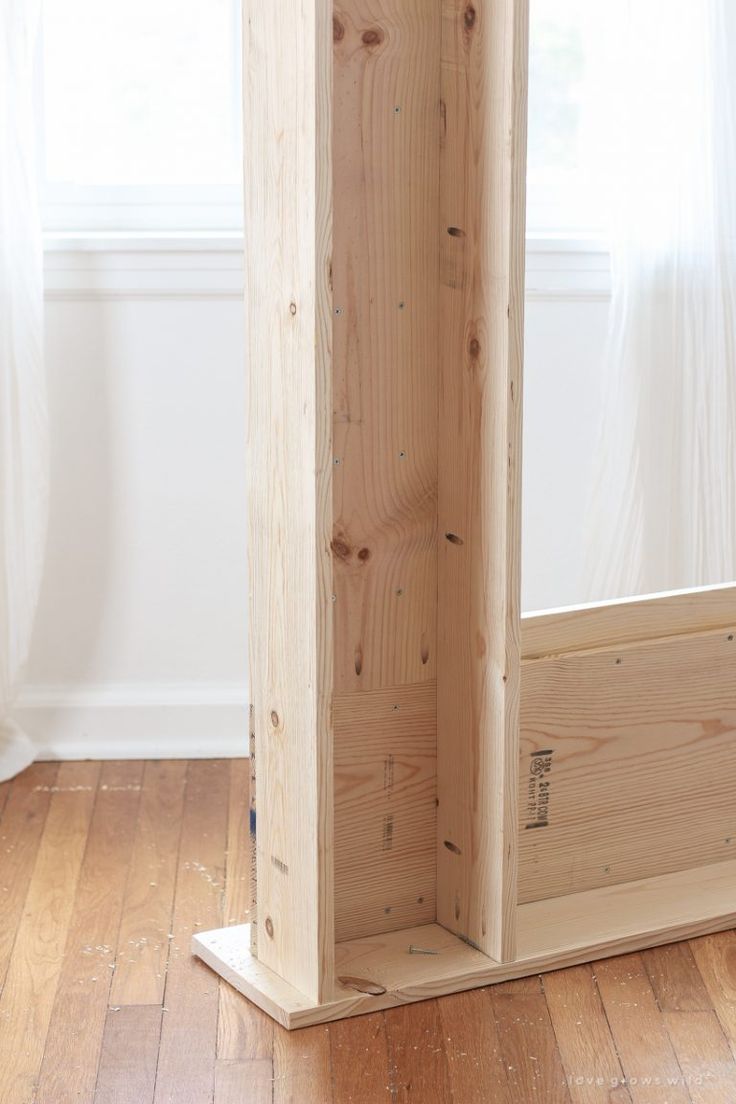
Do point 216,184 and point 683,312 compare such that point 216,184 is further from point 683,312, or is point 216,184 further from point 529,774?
point 529,774

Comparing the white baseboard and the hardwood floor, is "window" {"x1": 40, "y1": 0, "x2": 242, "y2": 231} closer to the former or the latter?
the white baseboard

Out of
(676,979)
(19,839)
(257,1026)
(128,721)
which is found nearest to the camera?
(257,1026)

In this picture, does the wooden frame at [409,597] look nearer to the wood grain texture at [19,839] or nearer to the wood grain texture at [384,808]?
the wood grain texture at [384,808]

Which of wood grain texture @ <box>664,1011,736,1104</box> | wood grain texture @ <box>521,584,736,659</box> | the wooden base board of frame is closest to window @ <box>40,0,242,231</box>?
wood grain texture @ <box>521,584,736,659</box>

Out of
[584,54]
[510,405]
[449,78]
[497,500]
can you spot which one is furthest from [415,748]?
[584,54]

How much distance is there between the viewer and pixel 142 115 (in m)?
2.43

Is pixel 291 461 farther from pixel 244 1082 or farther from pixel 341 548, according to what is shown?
pixel 244 1082

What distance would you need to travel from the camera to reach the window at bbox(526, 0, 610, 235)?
2404 mm

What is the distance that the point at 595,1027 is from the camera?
5.03 feet

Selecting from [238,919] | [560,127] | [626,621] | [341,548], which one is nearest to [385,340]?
[341,548]

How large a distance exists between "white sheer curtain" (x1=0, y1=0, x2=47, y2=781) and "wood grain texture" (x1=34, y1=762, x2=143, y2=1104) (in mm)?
224

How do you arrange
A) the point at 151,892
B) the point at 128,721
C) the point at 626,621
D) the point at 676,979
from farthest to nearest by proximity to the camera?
the point at 128,721 → the point at 151,892 → the point at 626,621 → the point at 676,979

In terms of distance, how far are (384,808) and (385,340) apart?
55cm

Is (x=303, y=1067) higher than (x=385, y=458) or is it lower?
lower
